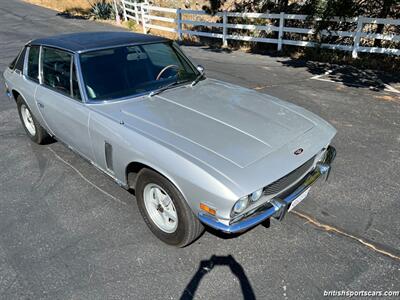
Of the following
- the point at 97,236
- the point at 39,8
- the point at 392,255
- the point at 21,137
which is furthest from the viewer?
the point at 39,8

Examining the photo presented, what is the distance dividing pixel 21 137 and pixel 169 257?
3795 mm

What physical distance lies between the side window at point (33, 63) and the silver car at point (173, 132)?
18 mm

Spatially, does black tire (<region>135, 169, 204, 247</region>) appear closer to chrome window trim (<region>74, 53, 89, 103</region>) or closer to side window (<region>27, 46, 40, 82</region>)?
chrome window trim (<region>74, 53, 89, 103</region>)

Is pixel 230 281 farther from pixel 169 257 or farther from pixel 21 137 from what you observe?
pixel 21 137

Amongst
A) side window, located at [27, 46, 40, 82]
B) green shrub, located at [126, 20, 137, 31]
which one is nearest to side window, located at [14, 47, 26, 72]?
side window, located at [27, 46, 40, 82]

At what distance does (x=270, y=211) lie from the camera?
2617 mm

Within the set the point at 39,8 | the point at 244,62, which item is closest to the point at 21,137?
the point at 244,62

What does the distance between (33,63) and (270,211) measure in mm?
3703

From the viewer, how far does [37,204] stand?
3.71 meters

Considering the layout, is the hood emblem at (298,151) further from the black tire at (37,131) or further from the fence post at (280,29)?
the fence post at (280,29)

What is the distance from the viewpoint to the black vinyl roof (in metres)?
3.68

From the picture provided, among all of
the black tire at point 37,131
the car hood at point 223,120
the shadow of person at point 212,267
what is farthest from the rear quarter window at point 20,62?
the shadow of person at point 212,267

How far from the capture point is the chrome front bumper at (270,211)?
2.47 m

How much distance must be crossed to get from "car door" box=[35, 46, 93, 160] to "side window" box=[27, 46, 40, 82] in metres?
0.14
